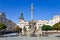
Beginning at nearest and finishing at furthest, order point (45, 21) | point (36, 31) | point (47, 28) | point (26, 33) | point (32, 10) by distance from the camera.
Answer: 1. point (36, 31)
2. point (26, 33)
3. point (32, 10)
4. point (47, 28)
5. point (45, 21)

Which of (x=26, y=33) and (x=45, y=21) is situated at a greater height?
(x=45, y=21)

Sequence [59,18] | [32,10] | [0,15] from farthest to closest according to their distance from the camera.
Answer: [59,18]
[0,15]
[32,10]

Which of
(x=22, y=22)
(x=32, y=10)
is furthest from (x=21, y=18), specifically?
(x=32, y=10)

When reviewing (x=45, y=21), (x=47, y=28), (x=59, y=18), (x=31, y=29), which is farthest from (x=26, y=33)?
(x=45, y=21)

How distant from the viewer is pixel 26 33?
46.3 m

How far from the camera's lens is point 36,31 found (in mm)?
43219

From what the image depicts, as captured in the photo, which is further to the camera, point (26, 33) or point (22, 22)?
point (22, 22)

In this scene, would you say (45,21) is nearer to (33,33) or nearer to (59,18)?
(59,18)

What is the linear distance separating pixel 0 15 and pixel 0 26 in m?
55.9

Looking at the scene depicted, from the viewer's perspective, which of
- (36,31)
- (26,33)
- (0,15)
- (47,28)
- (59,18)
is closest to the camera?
(36,31)

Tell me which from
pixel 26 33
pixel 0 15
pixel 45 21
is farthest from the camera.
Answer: pixel 45 21

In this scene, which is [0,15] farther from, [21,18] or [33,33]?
[33,33]

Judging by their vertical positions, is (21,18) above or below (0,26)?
above

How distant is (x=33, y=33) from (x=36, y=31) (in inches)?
41.9
